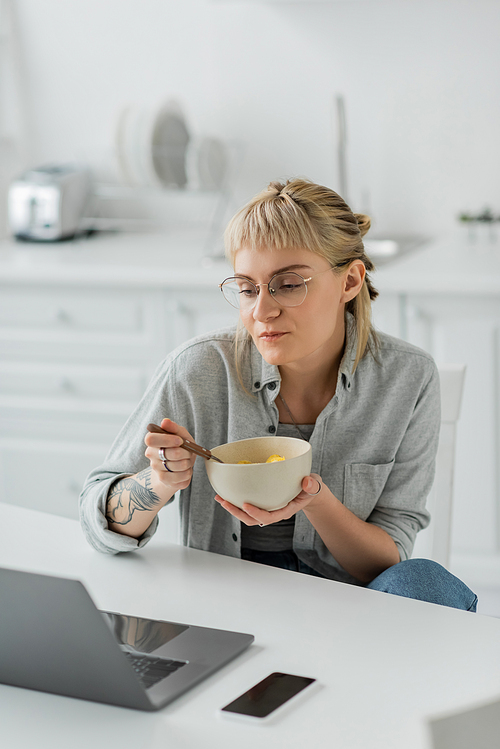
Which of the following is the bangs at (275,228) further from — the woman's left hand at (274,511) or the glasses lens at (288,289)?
the woman's left hand at (274,511)

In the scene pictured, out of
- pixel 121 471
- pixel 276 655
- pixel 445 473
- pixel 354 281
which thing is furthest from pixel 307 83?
pixel 276 655

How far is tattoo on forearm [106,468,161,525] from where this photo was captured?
102 centimetres

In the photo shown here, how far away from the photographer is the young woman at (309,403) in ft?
3.60

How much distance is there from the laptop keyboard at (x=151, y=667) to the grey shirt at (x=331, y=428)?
1.41 feet

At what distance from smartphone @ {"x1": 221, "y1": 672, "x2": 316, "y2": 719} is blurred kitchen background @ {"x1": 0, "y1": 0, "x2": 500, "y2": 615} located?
144 cm

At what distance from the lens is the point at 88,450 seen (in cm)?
243

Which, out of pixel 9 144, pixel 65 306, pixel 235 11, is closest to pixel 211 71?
pixel 235 11

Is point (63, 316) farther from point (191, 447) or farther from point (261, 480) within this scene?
point (261, 480)

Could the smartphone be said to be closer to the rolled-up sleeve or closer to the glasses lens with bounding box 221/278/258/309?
the rolled-up sleeve

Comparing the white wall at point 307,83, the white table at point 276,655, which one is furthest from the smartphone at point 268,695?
the white wall at point 307,83

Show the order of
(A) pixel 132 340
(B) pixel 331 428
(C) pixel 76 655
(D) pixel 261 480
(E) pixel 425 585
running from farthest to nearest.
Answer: (A) pixel 132 340 → (B) pixel 331 428 → (E) pixel 425 585 → (D) pixel 261 480 → (C) pixel 76 655

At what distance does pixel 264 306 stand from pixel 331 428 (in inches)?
9.1

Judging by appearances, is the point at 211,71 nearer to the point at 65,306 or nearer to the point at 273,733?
the point at 65,306

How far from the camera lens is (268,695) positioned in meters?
0.69
